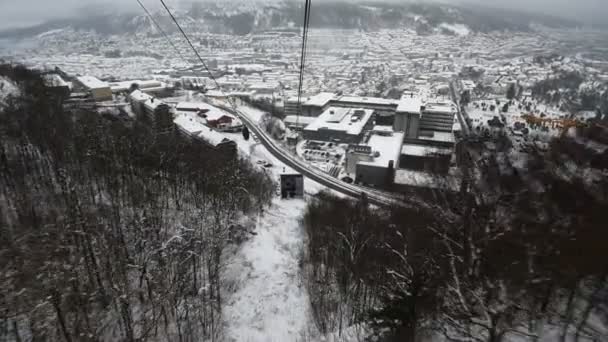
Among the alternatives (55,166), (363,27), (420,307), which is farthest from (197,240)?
(363,27)

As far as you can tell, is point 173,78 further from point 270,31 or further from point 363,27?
point 363,27

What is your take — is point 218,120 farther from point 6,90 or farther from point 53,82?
point 53,82

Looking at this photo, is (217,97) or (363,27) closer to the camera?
(217,97)

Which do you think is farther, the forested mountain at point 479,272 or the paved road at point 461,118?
the paved road at point 461,118

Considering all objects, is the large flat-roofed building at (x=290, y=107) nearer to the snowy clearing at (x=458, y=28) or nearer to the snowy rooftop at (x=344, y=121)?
the snowy rooftop at (x=344, y=121)

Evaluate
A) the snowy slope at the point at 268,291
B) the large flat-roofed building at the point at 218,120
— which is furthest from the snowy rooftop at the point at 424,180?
the large flat-roofed building at the point at 218,120

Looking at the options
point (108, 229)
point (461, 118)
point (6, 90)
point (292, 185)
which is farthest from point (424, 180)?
point (6, 90)
